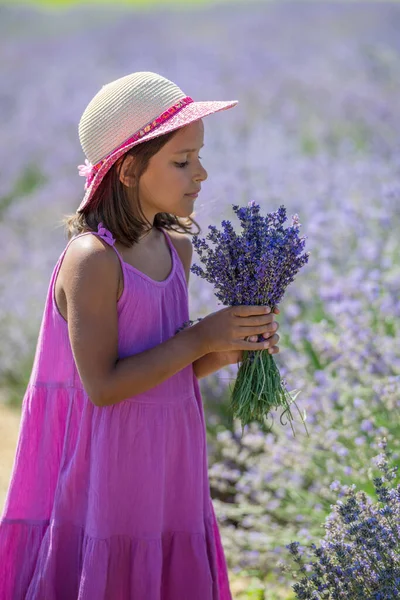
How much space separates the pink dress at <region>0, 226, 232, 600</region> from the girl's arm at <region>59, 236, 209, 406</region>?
0.19 ft

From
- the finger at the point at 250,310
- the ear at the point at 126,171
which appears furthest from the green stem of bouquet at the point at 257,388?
the ear at the point at 126,171

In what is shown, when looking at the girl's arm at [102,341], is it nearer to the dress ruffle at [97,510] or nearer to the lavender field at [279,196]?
the dress ruffle at [97,510]

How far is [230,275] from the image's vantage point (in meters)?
2.01

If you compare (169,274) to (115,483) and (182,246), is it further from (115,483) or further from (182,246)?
(115,483)

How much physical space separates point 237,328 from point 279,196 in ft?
9.47

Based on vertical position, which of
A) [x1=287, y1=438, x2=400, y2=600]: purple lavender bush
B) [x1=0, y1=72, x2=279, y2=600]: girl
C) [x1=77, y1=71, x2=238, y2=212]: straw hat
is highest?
[x1=77, y1=71, x2=238, y2=212]: straw hat

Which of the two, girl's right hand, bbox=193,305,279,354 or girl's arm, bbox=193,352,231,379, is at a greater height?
girl's arm, bbox=193,352,231,379

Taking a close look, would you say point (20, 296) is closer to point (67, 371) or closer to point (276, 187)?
point (276, 187)

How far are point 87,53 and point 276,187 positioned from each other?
7049mm

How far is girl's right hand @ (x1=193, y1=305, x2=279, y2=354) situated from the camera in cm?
198

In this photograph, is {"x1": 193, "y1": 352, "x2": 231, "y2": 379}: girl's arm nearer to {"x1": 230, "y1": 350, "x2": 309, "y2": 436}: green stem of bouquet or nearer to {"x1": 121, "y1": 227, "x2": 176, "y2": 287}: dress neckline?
{"x1": 230, "y1": 350, "x2": 309, "y2": 436}: green stem of bouquet

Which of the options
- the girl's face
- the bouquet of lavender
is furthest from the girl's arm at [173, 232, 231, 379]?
the girl's face

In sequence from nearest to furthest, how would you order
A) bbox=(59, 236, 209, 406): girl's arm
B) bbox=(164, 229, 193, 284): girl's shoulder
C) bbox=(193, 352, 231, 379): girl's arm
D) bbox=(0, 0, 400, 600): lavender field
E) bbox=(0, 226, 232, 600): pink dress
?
bbox=(59, 236, 209, 406): girl's arm < bbox=(0, 226, 232, 600): pink dress < bbox=(193, 352, 231, 379): girl's arm < bbox=(164, 229, 193, 284): girl's shoulder < bbox=(0, 0, 400, 600): lavender field

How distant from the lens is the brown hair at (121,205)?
2.05 metres
